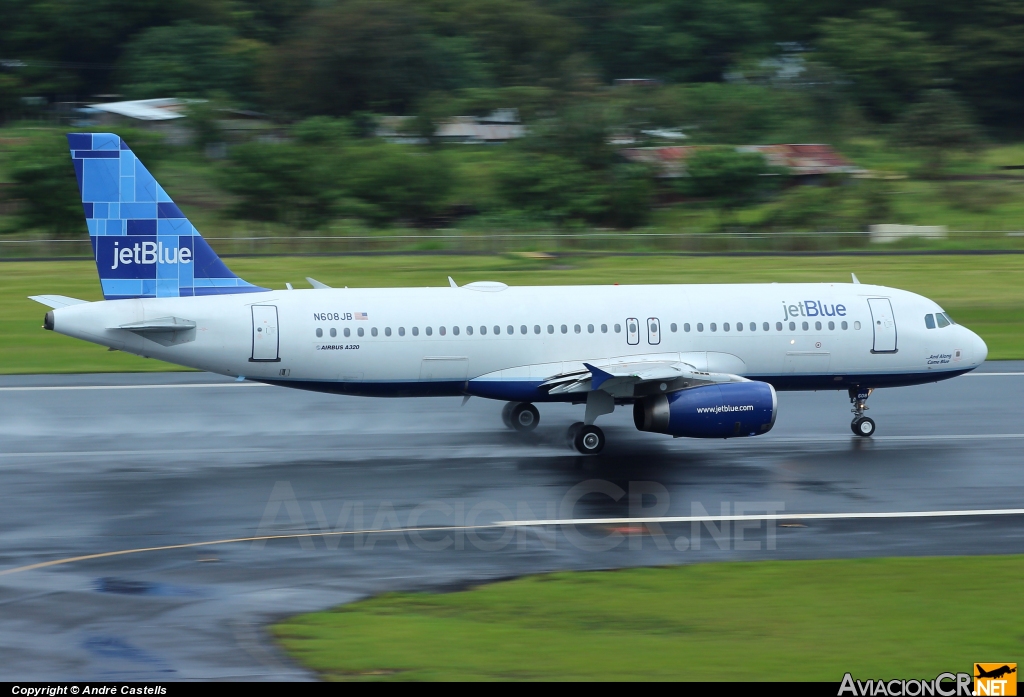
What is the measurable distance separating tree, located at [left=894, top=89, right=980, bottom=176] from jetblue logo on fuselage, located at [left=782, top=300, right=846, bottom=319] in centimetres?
6615

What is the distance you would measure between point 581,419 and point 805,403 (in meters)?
6.35

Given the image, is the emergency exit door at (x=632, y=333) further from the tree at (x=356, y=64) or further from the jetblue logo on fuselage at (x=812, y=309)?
the tree at (x=356, y=64)

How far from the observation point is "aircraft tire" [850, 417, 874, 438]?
88.4ft

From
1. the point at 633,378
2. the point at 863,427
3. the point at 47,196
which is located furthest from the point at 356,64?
the point at 633,378

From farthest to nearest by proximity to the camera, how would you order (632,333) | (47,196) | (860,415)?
(47,196) < (860,415) < (632,333)

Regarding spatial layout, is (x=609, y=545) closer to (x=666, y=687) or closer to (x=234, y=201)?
(x=666, y=687)

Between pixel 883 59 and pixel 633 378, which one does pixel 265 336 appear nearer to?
pixel 633 378

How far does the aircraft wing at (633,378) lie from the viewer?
79.4 feet

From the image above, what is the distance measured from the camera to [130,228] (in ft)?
82.5

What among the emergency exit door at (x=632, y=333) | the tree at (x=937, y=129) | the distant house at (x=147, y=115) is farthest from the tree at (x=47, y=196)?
the tree at (x=937, y=129)

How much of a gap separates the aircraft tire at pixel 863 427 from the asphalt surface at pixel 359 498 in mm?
239

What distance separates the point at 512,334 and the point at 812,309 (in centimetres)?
712

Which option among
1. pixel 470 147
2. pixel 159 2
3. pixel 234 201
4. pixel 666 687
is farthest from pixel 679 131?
pixel 666 687

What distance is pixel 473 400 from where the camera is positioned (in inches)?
1245
